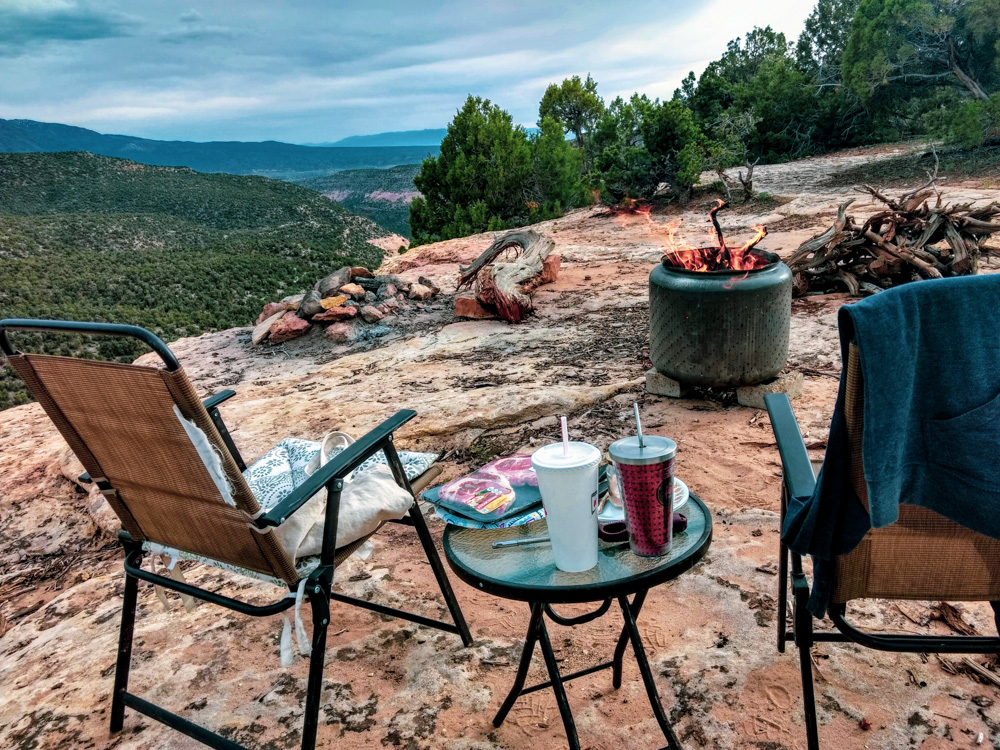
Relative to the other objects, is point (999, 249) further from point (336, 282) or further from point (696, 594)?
point (336, 282)

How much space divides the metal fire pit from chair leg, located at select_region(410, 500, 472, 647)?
7.95 feet

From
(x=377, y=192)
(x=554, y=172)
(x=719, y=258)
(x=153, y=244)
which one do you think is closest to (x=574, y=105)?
(x=554, y=172)

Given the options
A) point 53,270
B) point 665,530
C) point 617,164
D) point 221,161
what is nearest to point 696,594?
point 665,530

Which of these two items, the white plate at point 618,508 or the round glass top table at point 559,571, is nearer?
the round glass top table at point 559,571

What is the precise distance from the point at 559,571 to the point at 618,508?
26cm

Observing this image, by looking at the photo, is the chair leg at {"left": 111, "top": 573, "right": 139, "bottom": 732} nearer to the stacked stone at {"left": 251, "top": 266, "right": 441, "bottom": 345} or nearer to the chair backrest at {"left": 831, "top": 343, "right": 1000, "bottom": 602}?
the chair backrest at {"left": 831, "top": 343, "right": 1000, "bottom": 602}

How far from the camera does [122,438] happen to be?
1.86m

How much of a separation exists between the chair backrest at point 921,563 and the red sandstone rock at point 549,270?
7.45 meters

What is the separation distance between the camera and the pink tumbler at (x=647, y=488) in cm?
144

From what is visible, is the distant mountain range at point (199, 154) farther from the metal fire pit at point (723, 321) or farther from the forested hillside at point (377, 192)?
the metal fire pit at point (723, 321)

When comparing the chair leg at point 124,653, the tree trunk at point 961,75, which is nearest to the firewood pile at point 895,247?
the chair leg at point 124,653

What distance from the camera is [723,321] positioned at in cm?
402

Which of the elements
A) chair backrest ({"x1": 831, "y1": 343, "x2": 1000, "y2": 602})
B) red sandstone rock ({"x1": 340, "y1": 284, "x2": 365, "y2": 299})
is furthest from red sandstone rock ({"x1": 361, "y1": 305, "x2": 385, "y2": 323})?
chair backrest ({"x1": 831, "y1": 343, "x2": 1000, "y2": 602})

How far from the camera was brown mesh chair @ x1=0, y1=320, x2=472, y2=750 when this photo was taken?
1.68 m
